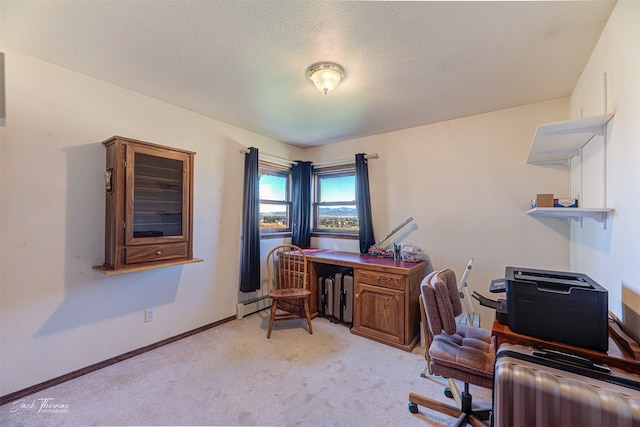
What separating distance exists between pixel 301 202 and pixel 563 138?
291cm

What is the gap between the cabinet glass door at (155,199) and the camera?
2.15 meters

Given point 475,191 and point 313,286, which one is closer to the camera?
point 475,191

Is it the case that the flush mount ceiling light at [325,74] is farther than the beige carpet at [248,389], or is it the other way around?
the flush mount ceiling light at [325,74]

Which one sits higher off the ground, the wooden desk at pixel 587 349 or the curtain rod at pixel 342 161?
the curtain rod at pixel 342 161

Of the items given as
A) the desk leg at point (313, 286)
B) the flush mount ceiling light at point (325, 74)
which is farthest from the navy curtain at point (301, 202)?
the flush mount ceiling light at point (325, 74)

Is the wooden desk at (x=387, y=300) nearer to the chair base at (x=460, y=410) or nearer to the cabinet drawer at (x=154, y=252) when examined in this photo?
the chair base at (x=460, y=410)

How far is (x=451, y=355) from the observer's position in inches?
60.1

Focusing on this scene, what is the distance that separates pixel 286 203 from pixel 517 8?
3208 mm

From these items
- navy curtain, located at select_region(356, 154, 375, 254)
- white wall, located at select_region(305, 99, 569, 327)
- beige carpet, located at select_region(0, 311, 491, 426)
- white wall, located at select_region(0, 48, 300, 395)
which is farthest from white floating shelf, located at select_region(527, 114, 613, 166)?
white wall, located at select_region(0, 48, 300, 395)

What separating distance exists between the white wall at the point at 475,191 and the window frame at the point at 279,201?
1.33m

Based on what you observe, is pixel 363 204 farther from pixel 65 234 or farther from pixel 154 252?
pixel 65 234

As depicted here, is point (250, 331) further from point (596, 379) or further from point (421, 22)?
point (421, 22)

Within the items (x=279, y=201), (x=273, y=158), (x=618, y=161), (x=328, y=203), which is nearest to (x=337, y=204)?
(x=328, y=203)

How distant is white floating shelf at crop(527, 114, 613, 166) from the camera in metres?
1.48
